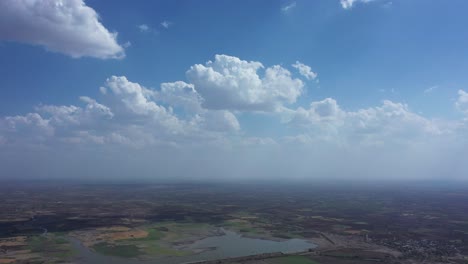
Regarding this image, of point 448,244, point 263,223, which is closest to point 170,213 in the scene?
point 263,223

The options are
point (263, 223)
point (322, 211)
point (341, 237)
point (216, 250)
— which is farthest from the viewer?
point (322, 211)

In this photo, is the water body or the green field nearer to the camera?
the water body

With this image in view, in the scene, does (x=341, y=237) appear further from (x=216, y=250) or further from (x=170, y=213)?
(x=170, y=213)

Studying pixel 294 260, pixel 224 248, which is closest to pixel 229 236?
pixel 224 248

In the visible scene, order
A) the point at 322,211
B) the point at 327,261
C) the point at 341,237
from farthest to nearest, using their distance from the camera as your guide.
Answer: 1. the point at 322,211
2. the point at 341,237
3. the point at 327,261

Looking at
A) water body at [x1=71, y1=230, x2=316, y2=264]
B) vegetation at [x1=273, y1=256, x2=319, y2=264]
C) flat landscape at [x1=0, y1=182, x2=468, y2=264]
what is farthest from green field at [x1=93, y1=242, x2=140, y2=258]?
vegetation at [x1=273, y1=256, x2=319, y2=264]

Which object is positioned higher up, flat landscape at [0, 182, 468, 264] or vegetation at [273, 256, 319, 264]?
flat landscape at [0, 182, 468, 264]

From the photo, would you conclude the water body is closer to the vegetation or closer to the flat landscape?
the flat landscape

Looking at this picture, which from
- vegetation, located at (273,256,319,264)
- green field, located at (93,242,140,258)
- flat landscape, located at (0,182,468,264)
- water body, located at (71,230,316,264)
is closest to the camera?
vegetation, located at (273,256,319,264)
